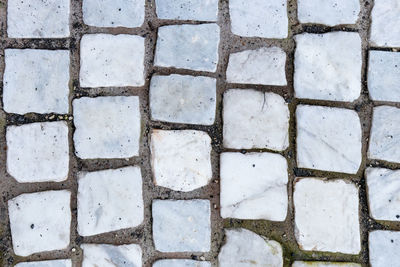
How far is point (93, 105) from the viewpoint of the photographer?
1.67m

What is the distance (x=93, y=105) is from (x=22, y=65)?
31cm

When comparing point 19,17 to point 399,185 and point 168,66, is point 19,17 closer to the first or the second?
point 168,66

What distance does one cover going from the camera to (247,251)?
1665 millimetres

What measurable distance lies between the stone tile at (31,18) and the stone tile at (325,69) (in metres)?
0.95

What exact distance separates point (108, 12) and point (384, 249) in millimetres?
1396

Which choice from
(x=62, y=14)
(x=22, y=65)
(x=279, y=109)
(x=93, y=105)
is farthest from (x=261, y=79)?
(x=22, y=65)

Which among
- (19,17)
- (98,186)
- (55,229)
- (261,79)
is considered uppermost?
(19,17)

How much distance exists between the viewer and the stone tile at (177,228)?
1.67 metres

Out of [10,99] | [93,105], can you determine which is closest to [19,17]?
[10,99]

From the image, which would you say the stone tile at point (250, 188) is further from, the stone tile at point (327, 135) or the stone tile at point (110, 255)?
the stone tile at point (110, 255)

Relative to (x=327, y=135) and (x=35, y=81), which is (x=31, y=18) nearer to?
(x=35, y=81)

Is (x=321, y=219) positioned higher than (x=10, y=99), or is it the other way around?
(x=10, y=99)

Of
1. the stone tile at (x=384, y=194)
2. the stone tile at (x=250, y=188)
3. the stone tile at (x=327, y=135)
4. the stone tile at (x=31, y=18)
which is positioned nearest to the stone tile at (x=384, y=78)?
the stone tile at (x=327, y=135)

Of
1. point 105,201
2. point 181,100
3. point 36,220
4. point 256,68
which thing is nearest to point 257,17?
point 256,68
